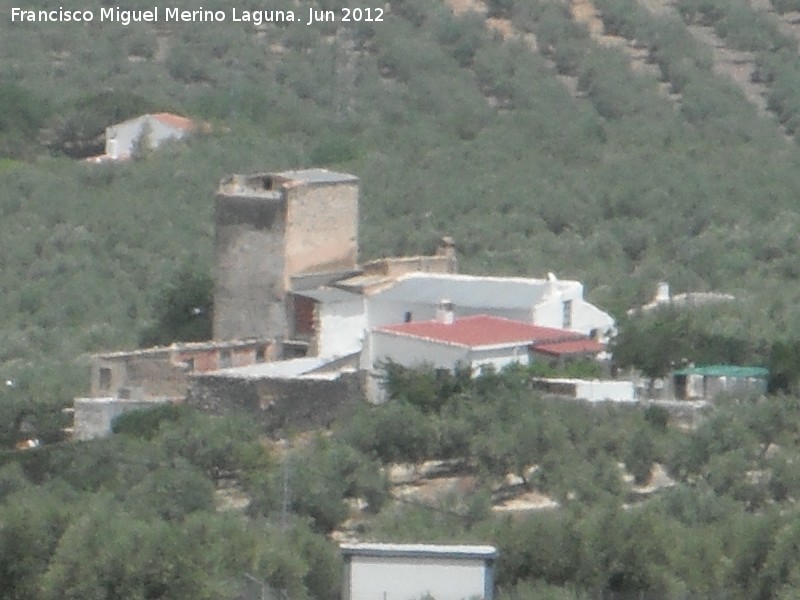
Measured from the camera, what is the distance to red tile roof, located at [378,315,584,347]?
24.5 m

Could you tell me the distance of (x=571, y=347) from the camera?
82.0 ft

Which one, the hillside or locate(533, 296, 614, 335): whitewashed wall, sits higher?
the hillside

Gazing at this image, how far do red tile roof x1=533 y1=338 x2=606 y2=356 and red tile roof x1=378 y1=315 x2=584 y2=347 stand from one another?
7cm

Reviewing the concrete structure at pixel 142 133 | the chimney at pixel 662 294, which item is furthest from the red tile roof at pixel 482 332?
the concrete structure at pixel 142 133

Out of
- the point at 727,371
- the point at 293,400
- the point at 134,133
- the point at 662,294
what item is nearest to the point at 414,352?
the point at 293,400

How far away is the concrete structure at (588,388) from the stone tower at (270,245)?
316cm

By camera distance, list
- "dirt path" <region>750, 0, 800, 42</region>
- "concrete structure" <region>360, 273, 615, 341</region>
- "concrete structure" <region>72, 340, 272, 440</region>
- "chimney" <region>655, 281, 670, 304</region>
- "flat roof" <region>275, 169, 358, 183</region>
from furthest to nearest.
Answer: "dirt path" <region>750, 0, 800, 42</region> < "chimney" <region>655, 281, 670, 304</region> < "flat roof" <region>275, 169, 358, 183</region> < "concrete structure" <region>360, 273, 615, 341</region> < "concrete structure" <region>72, 340, 272, 440</region>

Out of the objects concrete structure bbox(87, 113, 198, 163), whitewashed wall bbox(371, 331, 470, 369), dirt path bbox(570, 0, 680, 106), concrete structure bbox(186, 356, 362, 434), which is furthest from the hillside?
whitewashed wall bbox(371, 331, 470, 369)

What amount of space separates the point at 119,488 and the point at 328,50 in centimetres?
3243

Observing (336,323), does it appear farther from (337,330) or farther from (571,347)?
(571,347)

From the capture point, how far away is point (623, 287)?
31953 mm

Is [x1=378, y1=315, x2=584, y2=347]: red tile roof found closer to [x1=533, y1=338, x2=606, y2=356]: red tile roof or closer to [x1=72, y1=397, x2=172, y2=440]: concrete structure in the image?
[x1=533, y1=338, x2=606, y2=356]: red tile roof

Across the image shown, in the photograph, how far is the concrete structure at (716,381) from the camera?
24.1m

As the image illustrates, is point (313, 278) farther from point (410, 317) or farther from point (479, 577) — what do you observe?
point (479, 577)
